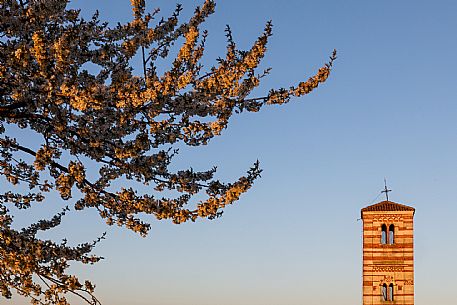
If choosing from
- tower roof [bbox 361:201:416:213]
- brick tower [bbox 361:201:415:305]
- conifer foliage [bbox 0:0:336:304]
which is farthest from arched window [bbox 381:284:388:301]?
conifer foliage [bbox 0:0:336:304]

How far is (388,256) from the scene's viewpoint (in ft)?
128

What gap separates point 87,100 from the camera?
25.9ft

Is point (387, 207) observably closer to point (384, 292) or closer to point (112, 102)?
point (384, 292)

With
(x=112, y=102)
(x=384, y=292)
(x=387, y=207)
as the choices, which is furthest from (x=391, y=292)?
(x=112, y=102)

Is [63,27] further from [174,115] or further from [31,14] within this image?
[174,115]

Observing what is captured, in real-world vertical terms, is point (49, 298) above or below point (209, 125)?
below

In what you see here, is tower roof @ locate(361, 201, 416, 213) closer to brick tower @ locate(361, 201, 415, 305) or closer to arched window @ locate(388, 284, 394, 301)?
brick tower @ locate(361, 201, 415, 305)

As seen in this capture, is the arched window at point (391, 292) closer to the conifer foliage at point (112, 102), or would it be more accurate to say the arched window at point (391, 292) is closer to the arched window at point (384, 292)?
the arched window at point (384, 292)

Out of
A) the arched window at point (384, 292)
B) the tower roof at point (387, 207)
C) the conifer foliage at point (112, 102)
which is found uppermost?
the tower roof at point (387, 207)

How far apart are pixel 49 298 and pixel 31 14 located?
13.7 ft

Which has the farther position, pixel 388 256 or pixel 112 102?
pixel 388 256

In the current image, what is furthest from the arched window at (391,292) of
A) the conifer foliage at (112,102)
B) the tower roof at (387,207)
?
the conifer foliage at (112,102)

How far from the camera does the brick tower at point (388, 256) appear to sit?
38562 mm

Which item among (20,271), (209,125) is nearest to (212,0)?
(209,125)
